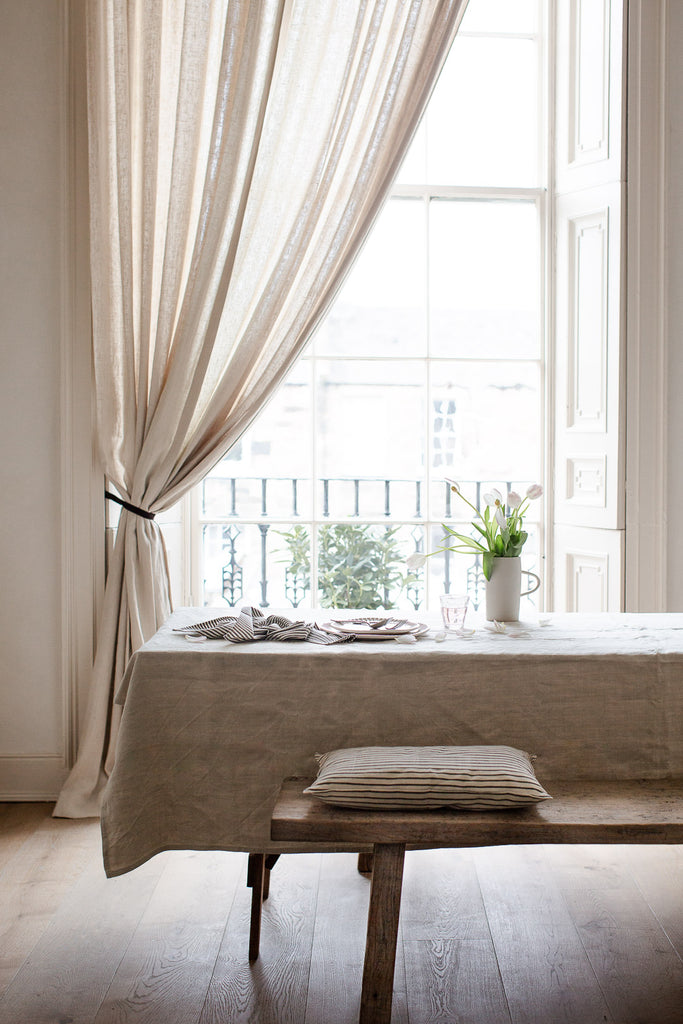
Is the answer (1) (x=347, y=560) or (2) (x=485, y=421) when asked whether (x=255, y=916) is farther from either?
(2) (x=485, y=421)

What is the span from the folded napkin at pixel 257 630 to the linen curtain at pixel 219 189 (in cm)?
85

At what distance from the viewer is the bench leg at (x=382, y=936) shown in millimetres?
1683

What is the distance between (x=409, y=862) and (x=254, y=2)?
2.68m

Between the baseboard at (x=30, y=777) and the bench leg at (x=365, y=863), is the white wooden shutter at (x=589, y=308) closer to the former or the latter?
the bench leg at (x=365, y=863)

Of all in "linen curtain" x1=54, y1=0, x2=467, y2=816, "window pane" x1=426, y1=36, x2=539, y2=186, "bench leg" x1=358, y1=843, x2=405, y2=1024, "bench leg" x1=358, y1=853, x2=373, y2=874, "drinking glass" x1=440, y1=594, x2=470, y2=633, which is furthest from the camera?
"window pane" x1=426, y1=36, x2=539, y2=186

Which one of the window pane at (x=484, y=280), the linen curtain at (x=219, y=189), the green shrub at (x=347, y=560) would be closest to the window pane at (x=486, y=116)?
the window pane at (x=484, y=280)

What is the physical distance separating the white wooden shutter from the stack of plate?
1270mm

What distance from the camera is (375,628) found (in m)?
2.23

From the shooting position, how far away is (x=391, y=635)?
2.17 meters

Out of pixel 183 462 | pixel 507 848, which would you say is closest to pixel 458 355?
pixel 183 462

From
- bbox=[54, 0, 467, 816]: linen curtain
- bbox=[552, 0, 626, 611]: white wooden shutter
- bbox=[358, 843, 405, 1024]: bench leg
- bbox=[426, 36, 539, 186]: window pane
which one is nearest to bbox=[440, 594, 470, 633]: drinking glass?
bbox=[358, 843, 405, 1024]: bench leg

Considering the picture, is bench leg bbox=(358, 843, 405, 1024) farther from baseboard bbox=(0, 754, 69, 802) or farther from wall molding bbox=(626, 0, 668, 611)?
wall molding bbox=(626, 0, 668, 611)

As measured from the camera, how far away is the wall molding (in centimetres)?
316

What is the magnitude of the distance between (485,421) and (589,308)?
0.60 metres
